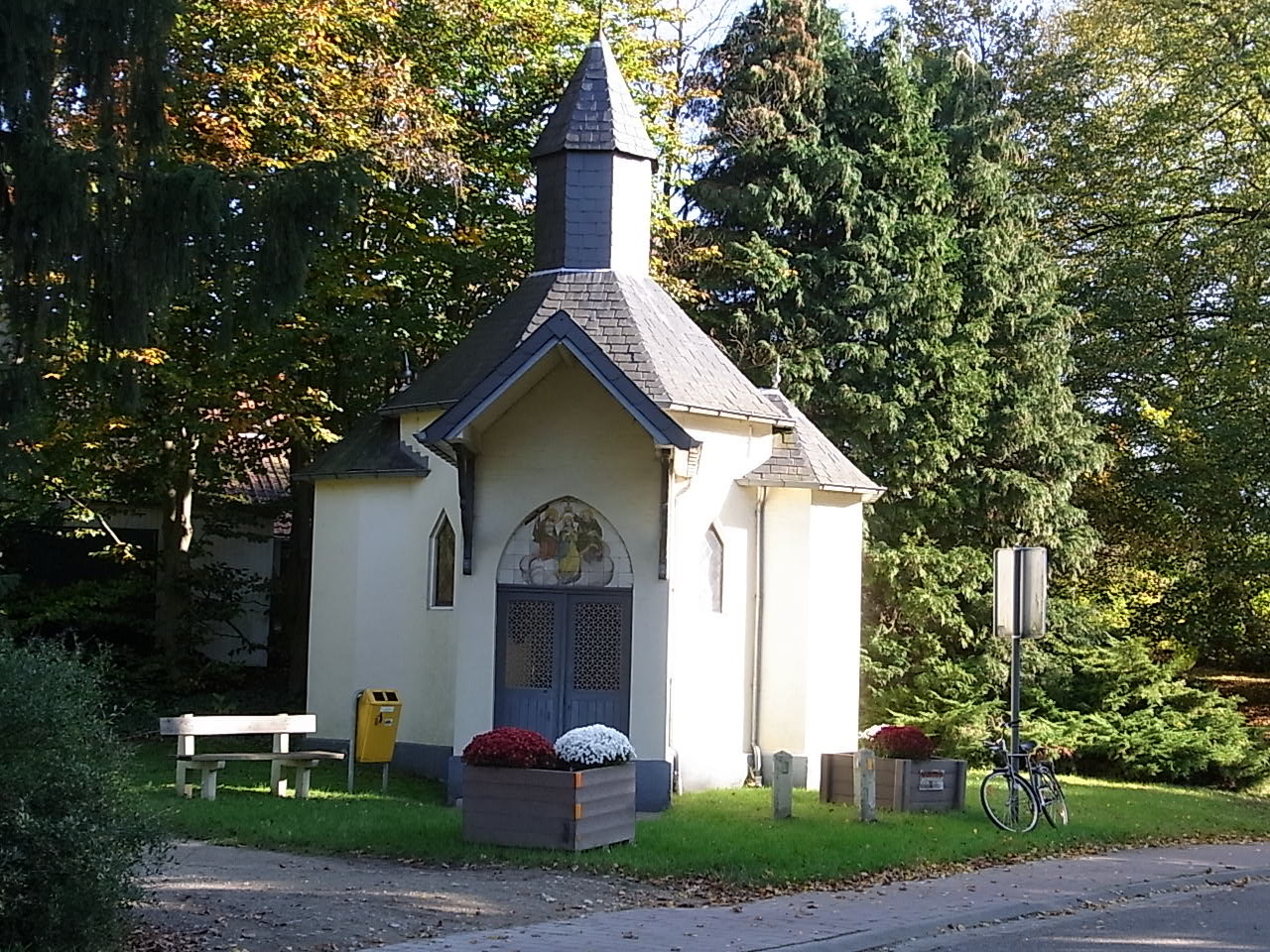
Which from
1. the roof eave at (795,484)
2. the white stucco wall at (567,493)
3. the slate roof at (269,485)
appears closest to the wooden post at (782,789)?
the white stucco wall at (567,493)

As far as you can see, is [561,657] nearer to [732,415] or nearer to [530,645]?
[530,645]

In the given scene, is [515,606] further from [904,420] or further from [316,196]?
[904,420]

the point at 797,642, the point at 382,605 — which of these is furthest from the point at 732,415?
the point at 382,605

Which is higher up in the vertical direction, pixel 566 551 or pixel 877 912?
pixel 566 551

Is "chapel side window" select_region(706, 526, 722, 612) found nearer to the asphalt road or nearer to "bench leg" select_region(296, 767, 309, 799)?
"bench leg" select_region(296, 767, 309, 799)

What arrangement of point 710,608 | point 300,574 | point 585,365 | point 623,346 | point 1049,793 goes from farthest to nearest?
point 300,574 → point 710,608 → point 623,346 → point 585,365 → point 1049,793

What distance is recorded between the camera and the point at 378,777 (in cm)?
1891

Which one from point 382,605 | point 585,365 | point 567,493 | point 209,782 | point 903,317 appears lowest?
point 209,782

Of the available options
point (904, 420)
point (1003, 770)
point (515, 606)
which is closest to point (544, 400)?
point (515, 606)

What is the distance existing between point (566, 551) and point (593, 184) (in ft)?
16.8

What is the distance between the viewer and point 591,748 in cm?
1317

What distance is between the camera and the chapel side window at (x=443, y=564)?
19.3m

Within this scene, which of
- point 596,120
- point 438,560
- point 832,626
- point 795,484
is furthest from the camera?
point 832,626

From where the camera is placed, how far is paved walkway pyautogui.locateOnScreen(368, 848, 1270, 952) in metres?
9.74
